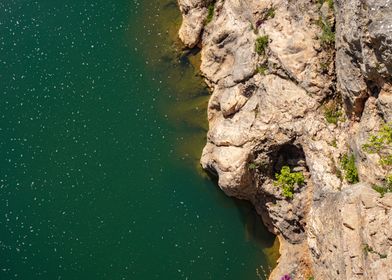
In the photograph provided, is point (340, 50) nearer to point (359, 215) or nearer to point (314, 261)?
point (359, 215)

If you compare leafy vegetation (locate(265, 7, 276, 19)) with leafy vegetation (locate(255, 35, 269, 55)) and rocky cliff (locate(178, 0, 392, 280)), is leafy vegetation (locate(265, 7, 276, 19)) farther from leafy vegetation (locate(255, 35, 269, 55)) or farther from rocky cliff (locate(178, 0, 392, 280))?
leafy vegetation (locate(255, 35, 269, 55))

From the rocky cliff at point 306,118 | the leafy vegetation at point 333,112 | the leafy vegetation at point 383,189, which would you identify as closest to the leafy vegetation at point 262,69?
the rocky cliff at point 306,118

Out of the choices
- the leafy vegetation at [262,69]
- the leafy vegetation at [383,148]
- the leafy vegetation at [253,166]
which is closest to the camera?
the leafy vegetation at [383,148]

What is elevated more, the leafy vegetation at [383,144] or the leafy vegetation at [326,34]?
the leafy vegetation at [326,34]

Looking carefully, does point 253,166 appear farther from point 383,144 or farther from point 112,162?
point 112,162

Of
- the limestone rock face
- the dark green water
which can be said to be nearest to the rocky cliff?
the limestone rock face

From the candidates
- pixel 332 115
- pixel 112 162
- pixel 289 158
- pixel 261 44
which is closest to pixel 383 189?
pixel 332 115

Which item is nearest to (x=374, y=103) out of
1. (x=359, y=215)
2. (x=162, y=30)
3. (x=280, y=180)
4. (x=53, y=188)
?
(x=359, y=215)

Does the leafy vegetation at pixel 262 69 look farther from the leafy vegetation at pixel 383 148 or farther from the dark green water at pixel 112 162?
the leafy vegetation at pixel 383 148
